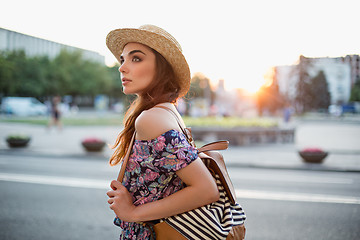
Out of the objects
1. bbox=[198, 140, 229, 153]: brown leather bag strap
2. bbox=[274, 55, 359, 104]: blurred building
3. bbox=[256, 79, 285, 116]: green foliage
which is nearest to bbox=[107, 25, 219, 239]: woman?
bbox=[198, 140, 229, 153]: brown leather bag strap

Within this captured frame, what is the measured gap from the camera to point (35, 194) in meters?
6.01

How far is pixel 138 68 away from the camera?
148 centimetres

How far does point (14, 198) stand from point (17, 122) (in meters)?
24.5

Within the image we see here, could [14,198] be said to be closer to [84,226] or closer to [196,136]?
[84,226]

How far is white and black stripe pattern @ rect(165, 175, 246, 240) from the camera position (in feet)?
4.26

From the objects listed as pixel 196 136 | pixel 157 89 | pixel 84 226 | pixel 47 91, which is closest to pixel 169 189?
pixel 157 89

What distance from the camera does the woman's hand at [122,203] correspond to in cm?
137

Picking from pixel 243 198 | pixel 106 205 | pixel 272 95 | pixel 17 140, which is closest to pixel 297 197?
pixel 243 198

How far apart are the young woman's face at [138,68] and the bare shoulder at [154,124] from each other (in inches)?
8.6

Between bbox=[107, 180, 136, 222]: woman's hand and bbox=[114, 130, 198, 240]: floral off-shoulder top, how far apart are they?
0.12 feet

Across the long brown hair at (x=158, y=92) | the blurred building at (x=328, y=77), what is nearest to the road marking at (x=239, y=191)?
the blurred building at (x=328, y=77)

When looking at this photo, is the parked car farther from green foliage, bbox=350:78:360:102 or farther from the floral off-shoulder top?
the floral off-shoulder top

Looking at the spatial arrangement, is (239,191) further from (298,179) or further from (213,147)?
(213,147)

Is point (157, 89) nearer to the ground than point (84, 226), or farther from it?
farther from it
